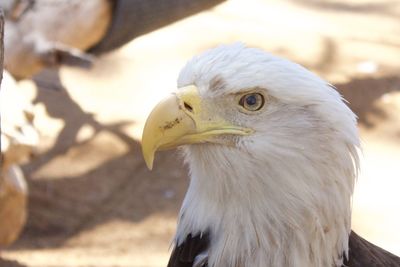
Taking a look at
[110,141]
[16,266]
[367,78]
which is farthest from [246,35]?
[16,266]

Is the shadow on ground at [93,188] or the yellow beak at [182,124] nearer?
the yellow beak at [182,124]

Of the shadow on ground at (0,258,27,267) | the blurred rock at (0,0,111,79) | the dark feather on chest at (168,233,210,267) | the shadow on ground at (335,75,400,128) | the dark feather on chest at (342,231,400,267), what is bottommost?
the shadow on ground at (0,258,27,267)

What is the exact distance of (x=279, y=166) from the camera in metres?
2.51

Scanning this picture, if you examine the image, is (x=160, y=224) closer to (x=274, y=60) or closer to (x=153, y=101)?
(x=153, y=101)

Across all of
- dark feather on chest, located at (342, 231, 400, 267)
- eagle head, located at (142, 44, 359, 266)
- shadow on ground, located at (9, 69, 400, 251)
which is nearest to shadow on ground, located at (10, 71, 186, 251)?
shadow on ground, located at (9, 69, 400, 251)

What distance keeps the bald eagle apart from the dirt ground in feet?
8.07

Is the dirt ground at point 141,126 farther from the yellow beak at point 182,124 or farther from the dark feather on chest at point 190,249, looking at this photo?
the yellow beak at point 182,124

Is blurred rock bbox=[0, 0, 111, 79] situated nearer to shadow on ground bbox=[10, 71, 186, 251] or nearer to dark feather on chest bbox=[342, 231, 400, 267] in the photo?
shadow on ground bbox=[10, 71, 186, 251]

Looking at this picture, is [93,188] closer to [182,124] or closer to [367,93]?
[367,93]

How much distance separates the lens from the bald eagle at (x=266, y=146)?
2.50 meters

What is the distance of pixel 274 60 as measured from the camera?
2537mm

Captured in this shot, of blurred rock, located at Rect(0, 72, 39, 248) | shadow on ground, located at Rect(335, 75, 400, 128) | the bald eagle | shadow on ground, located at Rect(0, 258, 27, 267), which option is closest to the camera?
the bald eagle


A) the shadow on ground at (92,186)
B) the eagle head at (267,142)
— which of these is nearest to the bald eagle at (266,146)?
the eagle head at (267,142)

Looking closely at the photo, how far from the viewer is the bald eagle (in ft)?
8.21
